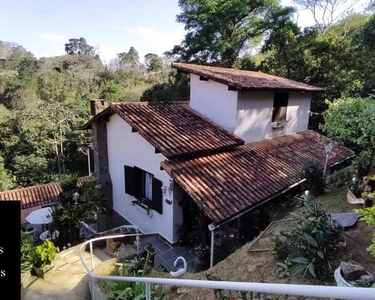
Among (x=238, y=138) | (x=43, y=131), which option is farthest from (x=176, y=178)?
(x=43, y=131)

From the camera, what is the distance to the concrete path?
232 inches

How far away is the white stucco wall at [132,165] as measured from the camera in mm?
9273

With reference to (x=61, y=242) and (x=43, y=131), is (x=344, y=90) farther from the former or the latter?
(x=43, y=131)

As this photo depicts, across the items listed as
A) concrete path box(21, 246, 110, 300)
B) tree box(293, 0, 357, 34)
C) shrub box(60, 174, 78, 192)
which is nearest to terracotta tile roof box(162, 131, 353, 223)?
concrete path box(21, 246, 110, 300)

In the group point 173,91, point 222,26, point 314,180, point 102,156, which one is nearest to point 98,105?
point 102,156

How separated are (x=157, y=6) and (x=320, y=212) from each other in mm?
13494

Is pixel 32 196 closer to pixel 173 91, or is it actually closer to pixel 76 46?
pixel 173 91

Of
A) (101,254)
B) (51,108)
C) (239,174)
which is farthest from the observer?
(51,108)

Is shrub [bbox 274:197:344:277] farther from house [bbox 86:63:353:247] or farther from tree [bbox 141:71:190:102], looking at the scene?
tree [bbox 141:71:190:102]

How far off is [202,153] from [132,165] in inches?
119

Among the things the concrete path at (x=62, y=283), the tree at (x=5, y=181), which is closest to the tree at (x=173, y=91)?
the tree at (x=5, y=181)

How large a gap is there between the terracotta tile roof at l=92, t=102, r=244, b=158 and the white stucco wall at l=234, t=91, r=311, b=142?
1.09 metres

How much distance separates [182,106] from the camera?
1276 centimetres

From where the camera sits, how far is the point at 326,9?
31.4 metres
